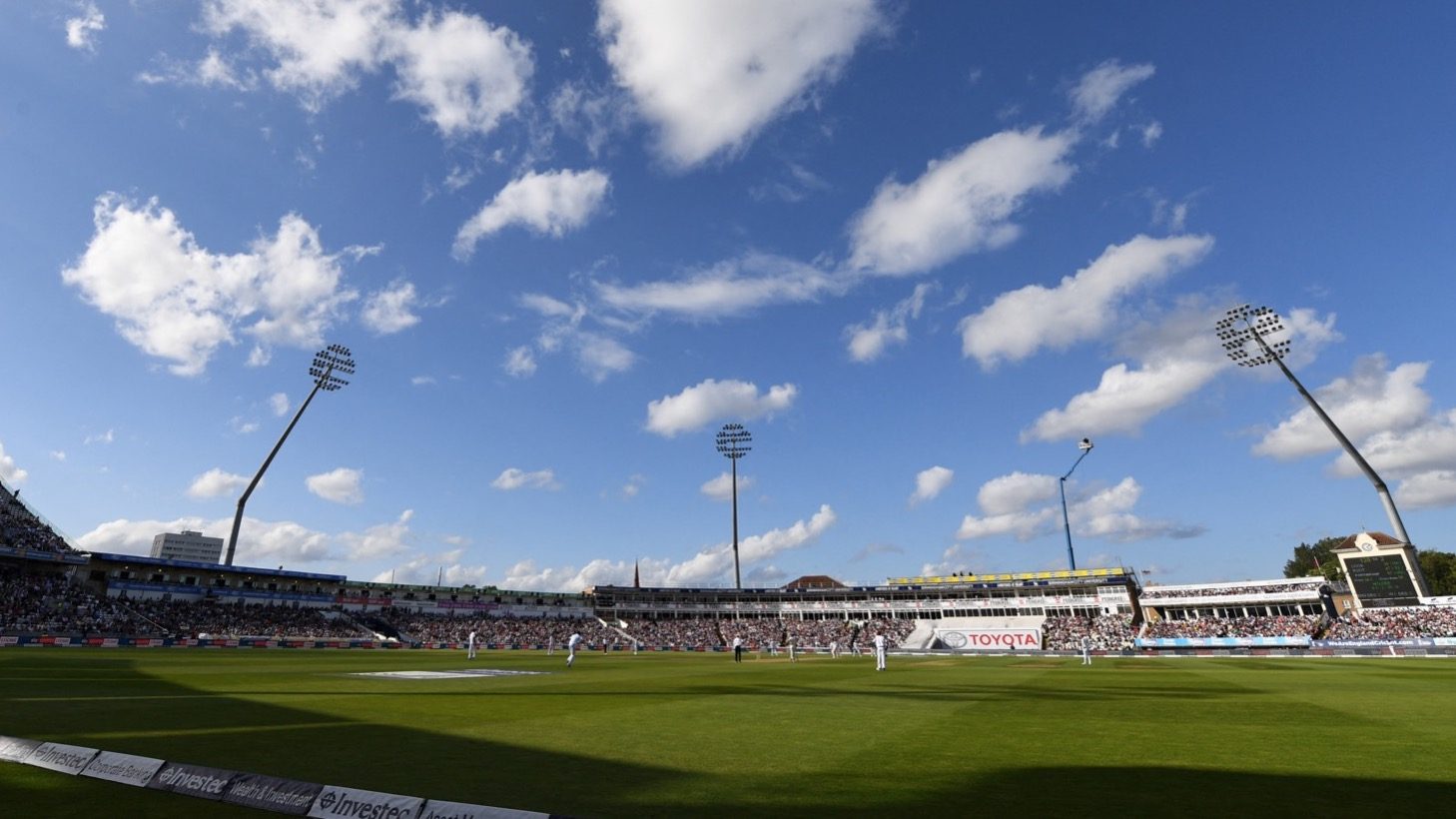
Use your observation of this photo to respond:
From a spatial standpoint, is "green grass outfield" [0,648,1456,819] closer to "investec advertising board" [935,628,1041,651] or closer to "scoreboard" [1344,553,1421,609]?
"scoreboard" [1344,553,1421,609]

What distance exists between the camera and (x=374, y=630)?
83812mm

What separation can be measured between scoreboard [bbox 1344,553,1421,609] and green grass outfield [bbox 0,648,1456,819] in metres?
66.1

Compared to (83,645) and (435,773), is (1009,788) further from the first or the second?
(83,645)

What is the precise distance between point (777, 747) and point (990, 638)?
8790cm

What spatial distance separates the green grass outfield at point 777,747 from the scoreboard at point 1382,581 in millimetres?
66131

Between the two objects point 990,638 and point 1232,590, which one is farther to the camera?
point 990,638

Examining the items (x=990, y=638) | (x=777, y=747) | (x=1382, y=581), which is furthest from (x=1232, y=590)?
(x=777, y=747)

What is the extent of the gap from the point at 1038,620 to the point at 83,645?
101414 mm

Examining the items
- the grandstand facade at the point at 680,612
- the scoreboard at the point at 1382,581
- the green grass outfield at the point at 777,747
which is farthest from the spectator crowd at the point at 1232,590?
the green grass outfield at the point at 777,747

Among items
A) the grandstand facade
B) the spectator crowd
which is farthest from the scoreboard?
the spectator crowd

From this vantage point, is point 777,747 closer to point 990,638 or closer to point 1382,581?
point 990,638

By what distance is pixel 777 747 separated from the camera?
10.9 meters

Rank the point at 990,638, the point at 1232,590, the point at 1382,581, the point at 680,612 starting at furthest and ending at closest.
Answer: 1. the point at 680,612
2. the point at 990,638
3. the point at 1232,590
4. the point at 1382,581

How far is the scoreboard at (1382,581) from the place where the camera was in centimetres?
6700
